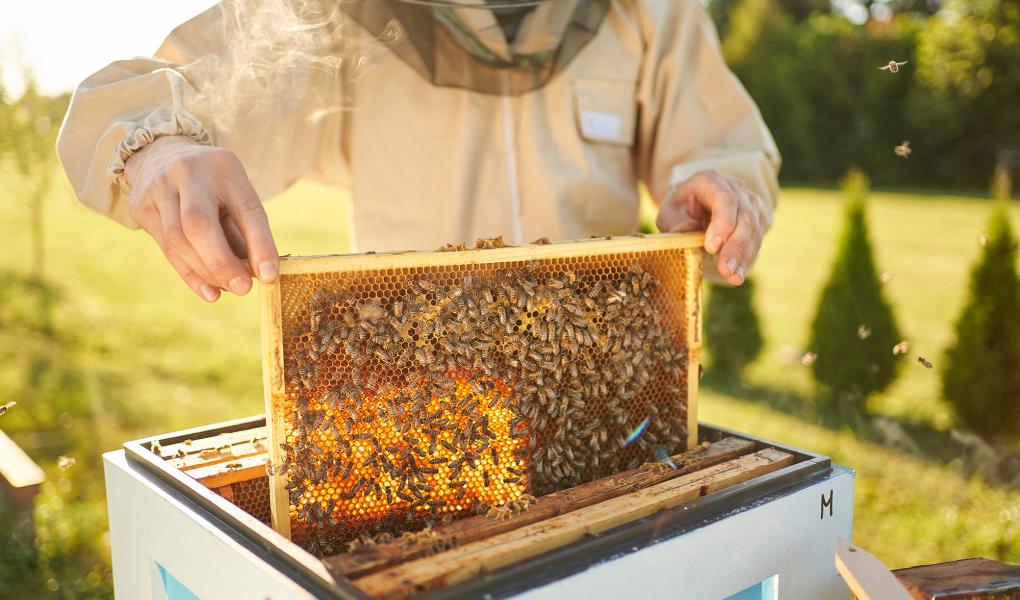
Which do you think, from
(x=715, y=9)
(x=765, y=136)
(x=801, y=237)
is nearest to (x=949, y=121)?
(x=801, y=237)

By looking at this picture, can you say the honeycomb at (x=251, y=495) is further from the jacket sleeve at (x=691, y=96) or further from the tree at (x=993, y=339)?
the tree at (x=993, y=339)

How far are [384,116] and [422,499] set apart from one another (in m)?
1.44

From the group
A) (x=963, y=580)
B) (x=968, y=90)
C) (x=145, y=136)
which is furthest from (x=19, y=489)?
(x=968, y=90)

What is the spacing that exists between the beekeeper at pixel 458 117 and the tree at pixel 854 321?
4686 millimetres

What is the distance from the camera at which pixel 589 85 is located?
2777 millimetres

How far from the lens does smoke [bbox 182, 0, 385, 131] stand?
222cm

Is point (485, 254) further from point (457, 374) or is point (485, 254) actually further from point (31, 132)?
point (31, 132)

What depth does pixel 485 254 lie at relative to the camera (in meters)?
1.91

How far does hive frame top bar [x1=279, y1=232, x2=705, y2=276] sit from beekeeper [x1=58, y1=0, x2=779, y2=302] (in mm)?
181

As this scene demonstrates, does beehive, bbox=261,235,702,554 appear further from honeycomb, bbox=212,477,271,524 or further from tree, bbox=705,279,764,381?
tree, bbox=705,279,764,381

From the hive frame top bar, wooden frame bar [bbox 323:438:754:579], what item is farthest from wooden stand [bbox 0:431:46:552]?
wooden frame bar [bbox 323:438:754:579]

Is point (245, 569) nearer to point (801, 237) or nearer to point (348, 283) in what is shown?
point (348, 283)

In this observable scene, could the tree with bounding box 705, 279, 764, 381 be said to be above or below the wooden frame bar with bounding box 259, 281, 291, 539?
below

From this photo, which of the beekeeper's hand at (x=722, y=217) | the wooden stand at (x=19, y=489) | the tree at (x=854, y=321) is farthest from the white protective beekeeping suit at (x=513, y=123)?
the tree at (x=854, y=321)
